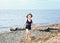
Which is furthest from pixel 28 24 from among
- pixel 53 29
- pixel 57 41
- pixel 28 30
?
pixel 53 29

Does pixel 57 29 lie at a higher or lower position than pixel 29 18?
lower

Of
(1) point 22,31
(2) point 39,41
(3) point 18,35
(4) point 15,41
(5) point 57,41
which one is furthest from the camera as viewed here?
(1) point 22,31

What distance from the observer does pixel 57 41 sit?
1605cm

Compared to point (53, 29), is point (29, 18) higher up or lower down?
higher up

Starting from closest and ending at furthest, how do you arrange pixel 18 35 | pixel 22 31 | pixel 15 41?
1. pixel 15 41
2. pixel 18 35
3. pixel 22 31

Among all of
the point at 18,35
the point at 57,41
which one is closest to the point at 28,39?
the point at 57,41

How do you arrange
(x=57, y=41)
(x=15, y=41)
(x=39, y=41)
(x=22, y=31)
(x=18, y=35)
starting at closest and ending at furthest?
(x=57, y=41), (x=39, y=41), (x=15, y=41), (x=18, y=35), (x=22, y=31)

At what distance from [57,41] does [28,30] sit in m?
1.97

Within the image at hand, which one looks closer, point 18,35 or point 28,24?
point 28,24

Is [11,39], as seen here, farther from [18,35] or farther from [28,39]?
[28,39]

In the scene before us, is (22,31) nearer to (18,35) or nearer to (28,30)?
(18,35)

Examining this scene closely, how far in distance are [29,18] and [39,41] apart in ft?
10.5

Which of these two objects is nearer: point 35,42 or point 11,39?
point 35,42

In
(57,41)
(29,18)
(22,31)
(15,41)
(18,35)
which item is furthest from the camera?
(22,31)
